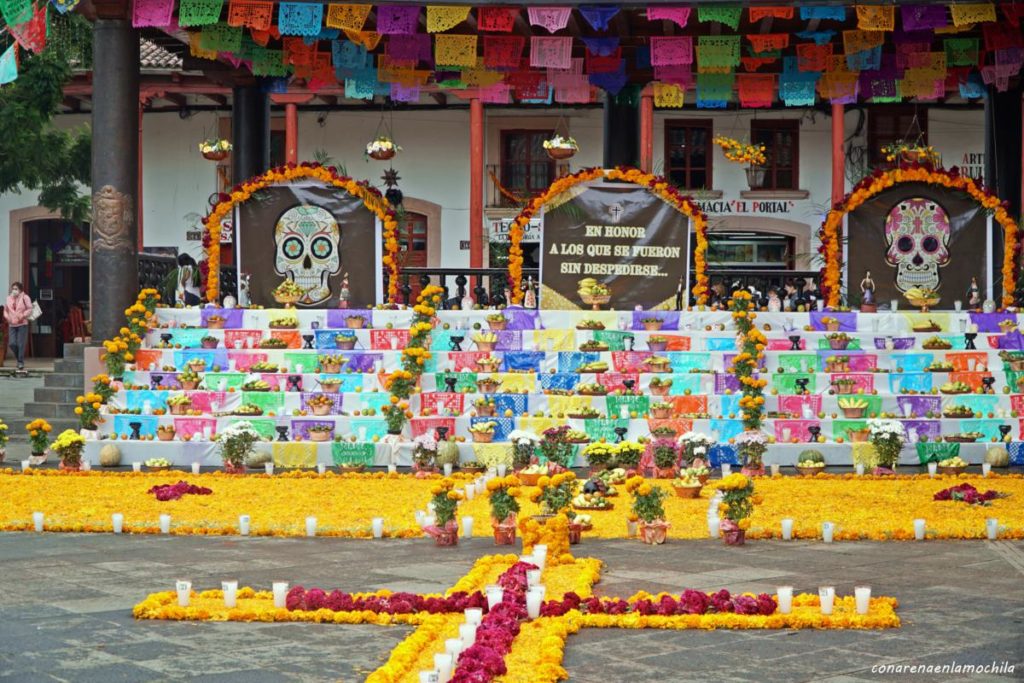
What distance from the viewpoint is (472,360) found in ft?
68.1

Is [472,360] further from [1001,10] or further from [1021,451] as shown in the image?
[1001,10]

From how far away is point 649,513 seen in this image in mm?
12914

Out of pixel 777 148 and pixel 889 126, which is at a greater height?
pixel 889 126

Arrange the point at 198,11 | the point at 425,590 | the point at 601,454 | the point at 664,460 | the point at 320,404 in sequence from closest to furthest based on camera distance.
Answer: the point at 425,590, the point at 601,454, the point at 664,460, the point at 320,404, the point at 198,11

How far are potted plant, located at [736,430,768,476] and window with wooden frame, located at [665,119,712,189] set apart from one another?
20.5 meters

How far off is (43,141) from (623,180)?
15791 millimetres

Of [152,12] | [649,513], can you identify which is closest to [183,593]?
[649,513]

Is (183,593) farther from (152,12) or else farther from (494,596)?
(152,12)

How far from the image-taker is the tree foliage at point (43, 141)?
107 feet

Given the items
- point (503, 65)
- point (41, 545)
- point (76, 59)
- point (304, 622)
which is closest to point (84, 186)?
point (76, 59)

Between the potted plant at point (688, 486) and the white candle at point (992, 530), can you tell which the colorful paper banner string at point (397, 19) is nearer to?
the potted plant at point (688, 486)

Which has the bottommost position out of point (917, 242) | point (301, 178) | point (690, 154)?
point (917, 242)

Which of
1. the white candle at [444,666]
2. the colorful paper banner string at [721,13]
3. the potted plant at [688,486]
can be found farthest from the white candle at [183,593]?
the colorful paper banner string at [721,13]

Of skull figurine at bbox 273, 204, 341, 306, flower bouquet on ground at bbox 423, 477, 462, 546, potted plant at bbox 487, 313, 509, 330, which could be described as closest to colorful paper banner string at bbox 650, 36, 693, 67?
potted plant at bbox 487, 313, 509, 330
